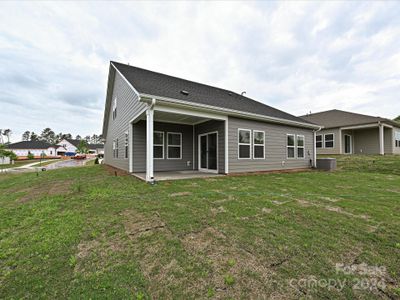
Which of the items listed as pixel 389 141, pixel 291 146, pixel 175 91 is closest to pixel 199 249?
pixel 175 91

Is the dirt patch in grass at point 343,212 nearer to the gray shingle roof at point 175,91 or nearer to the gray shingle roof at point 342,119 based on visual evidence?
the gray shingle roof at point 175,91

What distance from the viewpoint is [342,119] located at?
16312 mm

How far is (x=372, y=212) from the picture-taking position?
3318 millimetres

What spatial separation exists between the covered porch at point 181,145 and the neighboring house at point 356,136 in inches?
496

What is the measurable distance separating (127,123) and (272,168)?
790 cm

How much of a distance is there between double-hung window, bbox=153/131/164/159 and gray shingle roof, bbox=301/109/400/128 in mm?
14759

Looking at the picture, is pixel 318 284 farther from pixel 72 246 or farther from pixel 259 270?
pixel 72 246

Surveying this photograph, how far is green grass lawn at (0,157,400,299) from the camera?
156 cm

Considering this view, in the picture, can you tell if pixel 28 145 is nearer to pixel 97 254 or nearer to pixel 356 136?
pixel 97 254

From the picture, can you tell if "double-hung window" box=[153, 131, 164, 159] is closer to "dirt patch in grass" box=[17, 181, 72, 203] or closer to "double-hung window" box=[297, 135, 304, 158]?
"dirt patch in grass" box=[17, 181, 72, 203]

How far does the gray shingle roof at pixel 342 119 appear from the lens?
1447 centimetres

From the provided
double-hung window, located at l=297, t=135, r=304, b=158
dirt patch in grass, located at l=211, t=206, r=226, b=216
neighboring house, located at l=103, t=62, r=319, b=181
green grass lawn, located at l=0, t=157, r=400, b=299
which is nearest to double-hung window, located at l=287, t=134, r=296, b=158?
neighboring house, located at l=103, t=62, r=319, b=181

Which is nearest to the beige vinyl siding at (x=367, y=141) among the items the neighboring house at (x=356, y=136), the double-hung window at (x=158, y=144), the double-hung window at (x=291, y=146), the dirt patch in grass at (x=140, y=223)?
the neighboring house at (x=356, y=136)

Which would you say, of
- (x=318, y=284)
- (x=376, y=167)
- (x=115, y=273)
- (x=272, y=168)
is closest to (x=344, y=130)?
(x=376, y=167)
